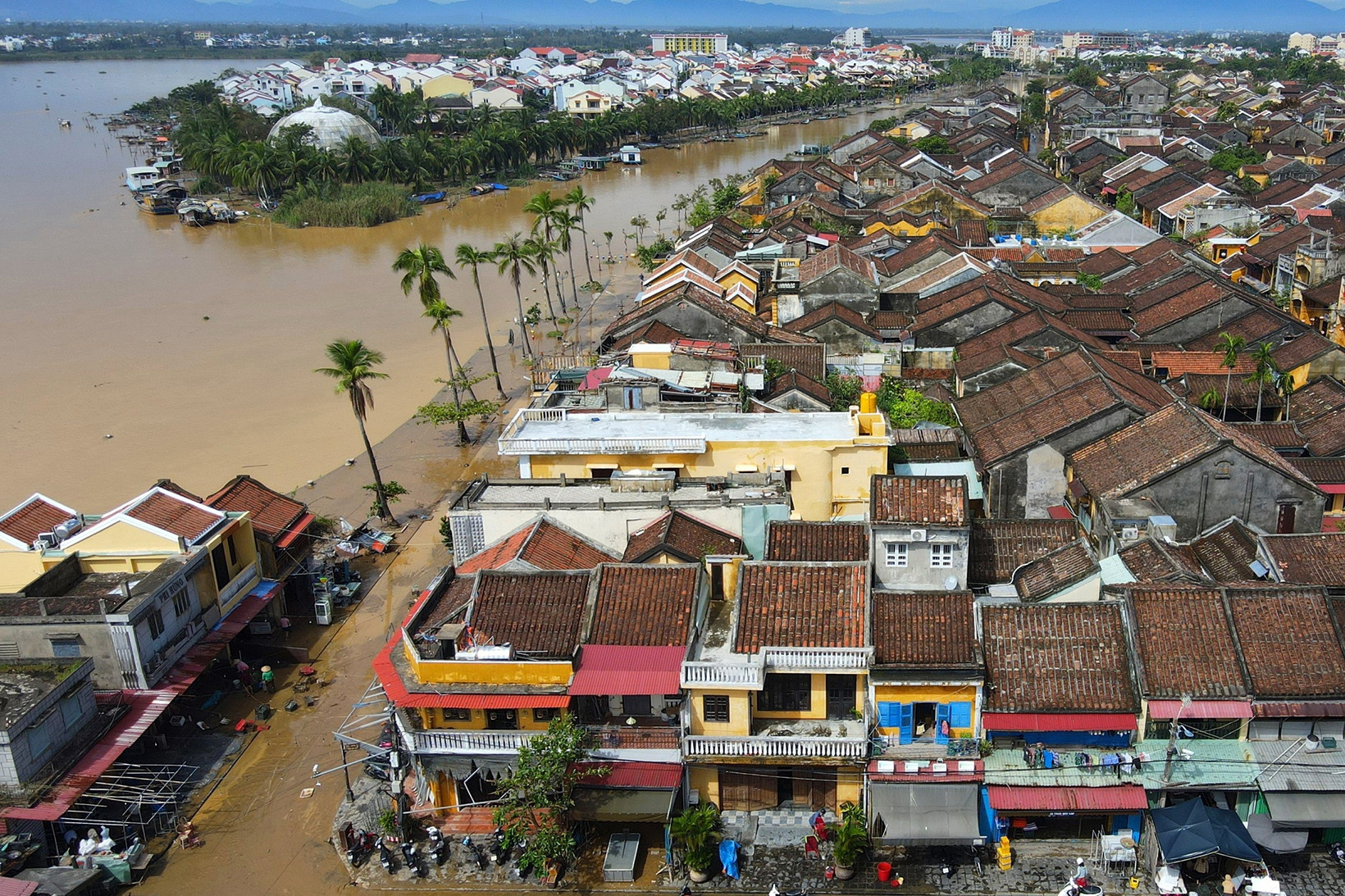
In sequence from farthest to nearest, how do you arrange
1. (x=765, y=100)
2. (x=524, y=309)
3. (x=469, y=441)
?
(x=765, y=100) → (x=524, y=309) → (x=469, y=441)

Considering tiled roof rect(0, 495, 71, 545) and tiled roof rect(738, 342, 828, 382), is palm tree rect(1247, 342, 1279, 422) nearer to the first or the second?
tiled roof rect(738, 342, 828, 382)

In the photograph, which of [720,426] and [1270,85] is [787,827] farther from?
[1270,85]

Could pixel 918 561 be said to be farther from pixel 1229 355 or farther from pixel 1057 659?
pixel 1229 355

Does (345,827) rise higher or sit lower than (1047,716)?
lower

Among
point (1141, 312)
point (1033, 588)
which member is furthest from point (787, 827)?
point (1141, 312)

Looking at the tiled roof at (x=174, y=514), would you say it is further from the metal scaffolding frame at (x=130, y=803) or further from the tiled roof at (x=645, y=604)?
the tiled roof at (x=645, y=604)

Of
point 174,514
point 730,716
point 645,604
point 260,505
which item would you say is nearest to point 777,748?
point 730,716

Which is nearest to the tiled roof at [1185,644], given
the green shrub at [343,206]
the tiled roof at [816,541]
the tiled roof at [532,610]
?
the tiled roof at [816,541]
